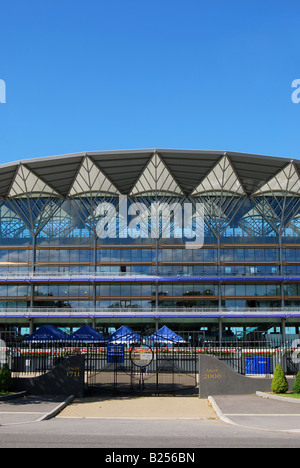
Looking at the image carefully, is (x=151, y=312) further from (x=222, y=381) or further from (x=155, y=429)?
(x=155, y=429)

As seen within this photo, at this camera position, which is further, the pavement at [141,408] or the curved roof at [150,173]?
the curved roof at [150,173]

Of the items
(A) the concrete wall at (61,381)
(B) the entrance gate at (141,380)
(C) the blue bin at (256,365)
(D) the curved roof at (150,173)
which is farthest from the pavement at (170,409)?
(D) the curved roof at (150,173)

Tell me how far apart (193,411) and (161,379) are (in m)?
12.4

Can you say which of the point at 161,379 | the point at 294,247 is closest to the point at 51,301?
the point at 294,247

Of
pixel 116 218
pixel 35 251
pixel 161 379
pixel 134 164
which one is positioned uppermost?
pixel 134 164

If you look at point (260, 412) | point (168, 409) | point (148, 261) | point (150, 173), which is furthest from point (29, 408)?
point (148, 261)

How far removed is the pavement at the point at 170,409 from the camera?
1741 centimetres

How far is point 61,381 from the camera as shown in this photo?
80.9 feet

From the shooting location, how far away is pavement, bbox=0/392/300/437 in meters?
17.4

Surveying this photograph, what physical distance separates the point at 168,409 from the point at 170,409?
0.28ft

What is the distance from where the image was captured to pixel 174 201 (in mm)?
72188

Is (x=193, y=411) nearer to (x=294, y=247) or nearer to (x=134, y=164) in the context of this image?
(x=134, y=164)

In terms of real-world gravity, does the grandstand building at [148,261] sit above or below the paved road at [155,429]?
above

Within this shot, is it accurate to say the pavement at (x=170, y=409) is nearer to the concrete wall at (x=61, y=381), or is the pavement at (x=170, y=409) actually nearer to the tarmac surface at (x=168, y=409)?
the tarmac surface at (x=168, y=409)
